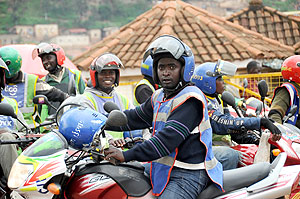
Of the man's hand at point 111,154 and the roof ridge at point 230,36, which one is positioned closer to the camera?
the man's hand at point 111,154

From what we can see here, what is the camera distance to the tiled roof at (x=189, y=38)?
16141mm

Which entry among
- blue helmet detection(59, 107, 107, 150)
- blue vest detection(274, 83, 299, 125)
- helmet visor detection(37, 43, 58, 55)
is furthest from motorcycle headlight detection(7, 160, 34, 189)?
helmet visor detection(37, 43, 58, 55)

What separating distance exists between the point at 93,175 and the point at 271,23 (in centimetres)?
2166

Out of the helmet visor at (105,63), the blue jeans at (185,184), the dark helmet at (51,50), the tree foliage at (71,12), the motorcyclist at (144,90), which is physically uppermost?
the helmet visor at (105,63)

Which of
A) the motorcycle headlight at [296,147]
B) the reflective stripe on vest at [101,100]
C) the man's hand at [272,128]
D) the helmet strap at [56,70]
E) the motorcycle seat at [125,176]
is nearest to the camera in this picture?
the motorcycle seat at [125,176]

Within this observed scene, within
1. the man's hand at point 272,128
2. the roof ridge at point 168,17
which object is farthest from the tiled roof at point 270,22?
the man's hand at point 272,128

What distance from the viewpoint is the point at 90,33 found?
305ft

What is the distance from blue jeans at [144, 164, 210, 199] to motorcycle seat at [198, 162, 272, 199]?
2.7 inches

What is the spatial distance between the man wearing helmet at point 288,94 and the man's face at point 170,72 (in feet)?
8.88

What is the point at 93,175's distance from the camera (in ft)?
12.4

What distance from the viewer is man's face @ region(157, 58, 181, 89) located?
13.4 feet

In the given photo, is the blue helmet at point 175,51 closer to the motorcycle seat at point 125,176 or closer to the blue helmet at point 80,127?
the blue helmet at point 80,127

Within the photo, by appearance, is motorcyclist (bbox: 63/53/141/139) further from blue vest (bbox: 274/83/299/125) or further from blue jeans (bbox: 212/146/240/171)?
blue vest (bbox: 274/83/299/125)

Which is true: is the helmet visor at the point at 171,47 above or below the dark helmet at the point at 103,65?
above
